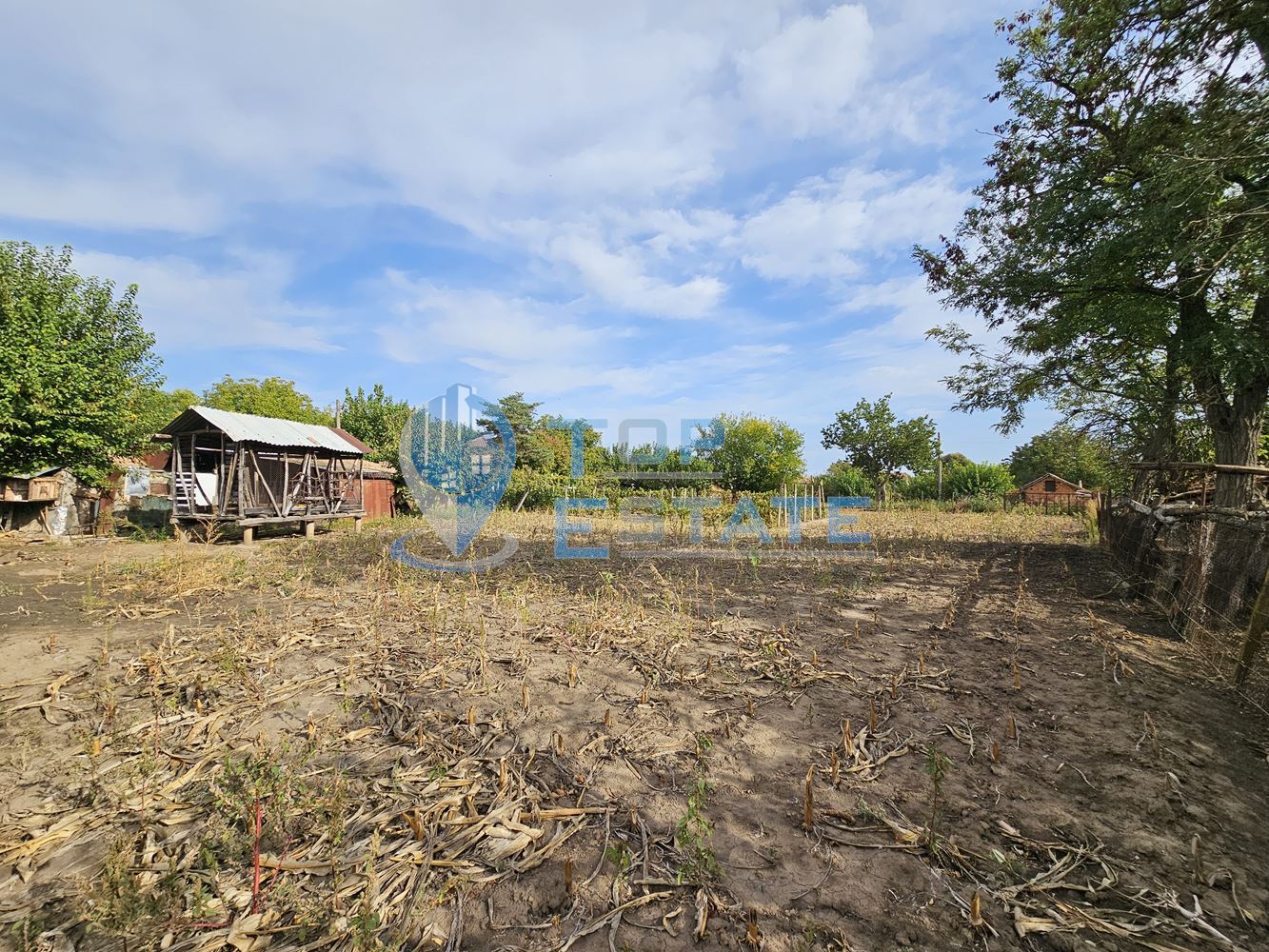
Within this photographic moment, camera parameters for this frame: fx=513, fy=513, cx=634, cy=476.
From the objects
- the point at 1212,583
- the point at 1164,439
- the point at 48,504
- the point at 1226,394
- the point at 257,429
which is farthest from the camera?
the point at 257,429

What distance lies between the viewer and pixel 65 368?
1150 cm

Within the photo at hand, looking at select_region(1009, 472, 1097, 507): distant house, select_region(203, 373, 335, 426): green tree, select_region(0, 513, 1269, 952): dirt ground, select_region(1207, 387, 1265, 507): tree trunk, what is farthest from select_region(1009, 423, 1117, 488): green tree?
select_region(203, 373, 335, 426): green tree

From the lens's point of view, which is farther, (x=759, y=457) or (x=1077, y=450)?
(x=759, y=457)

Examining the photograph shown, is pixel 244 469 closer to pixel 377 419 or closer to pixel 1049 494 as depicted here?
pixel 377 419

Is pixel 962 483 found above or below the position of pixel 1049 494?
above

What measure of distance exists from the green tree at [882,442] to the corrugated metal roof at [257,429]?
2779cm

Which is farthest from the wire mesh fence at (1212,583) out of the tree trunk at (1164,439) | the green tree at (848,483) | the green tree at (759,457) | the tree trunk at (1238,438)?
the green tree at (848,483)

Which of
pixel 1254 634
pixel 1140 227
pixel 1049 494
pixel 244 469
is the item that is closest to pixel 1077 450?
pixel 1140 227

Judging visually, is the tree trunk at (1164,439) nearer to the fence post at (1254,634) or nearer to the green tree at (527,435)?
the fence post at (1254,634)

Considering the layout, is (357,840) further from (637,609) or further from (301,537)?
(301,537)

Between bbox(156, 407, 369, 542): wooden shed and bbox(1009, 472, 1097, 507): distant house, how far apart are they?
31.1 metres

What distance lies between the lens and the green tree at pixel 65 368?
11.0m

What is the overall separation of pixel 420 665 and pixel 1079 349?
12693mm

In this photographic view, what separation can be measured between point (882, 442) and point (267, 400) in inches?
1590
